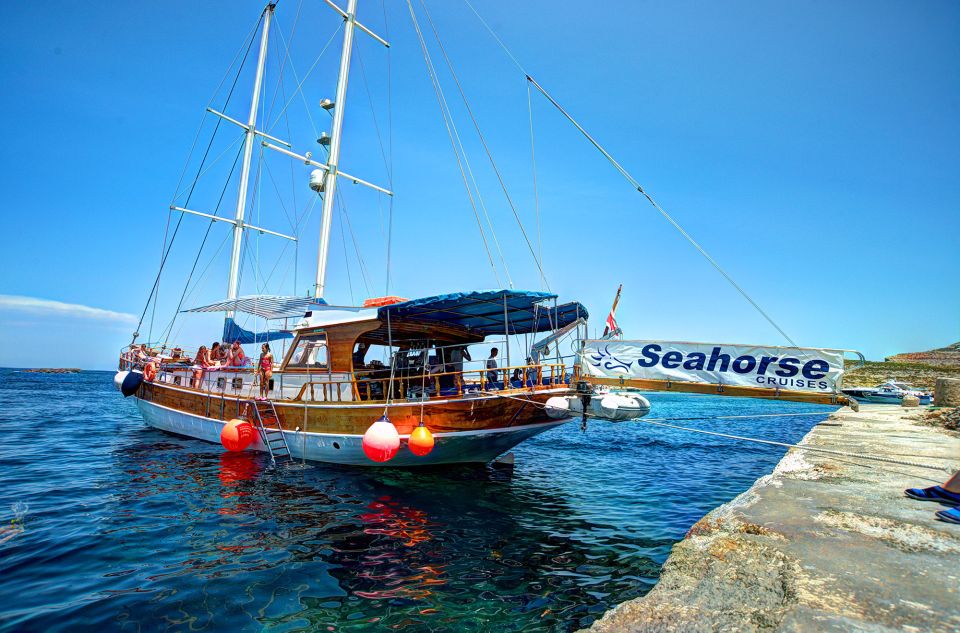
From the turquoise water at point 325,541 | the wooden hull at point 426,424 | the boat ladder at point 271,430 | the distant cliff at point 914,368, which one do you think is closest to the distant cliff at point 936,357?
the distant cliff at point 914,368

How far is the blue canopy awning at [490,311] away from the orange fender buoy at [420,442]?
9.14 feet

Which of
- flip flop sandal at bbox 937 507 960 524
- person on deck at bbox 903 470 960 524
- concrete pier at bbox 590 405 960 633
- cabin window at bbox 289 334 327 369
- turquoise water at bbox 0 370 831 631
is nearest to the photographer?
concrete pier at bbox 590 405 960 633

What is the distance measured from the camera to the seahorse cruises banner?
7.80 m

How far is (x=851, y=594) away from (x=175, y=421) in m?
21.0

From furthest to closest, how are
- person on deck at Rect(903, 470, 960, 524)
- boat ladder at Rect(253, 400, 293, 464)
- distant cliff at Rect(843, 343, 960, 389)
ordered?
1. distant cliff at Rect(843, 343, 960, 389)
2. boat ladder at Rect(253, 400, 293, 464)
3. person on deck at Rect(903, 470, 960, 524)

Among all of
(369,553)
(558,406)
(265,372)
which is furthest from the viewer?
(265,372)

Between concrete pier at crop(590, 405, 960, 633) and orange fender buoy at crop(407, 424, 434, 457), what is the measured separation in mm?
6007

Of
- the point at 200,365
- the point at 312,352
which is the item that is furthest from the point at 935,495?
the point at 200,365

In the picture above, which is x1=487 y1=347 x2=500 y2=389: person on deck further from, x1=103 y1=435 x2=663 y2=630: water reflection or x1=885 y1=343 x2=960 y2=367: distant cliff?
x1=885 y1=343 x2=960 y2=367: distant cliff

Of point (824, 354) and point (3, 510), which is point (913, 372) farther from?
point (3, 510)

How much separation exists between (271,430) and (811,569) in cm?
1348

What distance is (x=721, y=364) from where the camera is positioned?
327 inches

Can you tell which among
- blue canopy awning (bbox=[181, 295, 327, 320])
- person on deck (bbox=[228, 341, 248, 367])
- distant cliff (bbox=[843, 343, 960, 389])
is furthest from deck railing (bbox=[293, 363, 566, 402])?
distant cliff (bbox=[843, 343, 960, 389])

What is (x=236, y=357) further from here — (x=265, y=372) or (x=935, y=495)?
(x=935, y=495)
